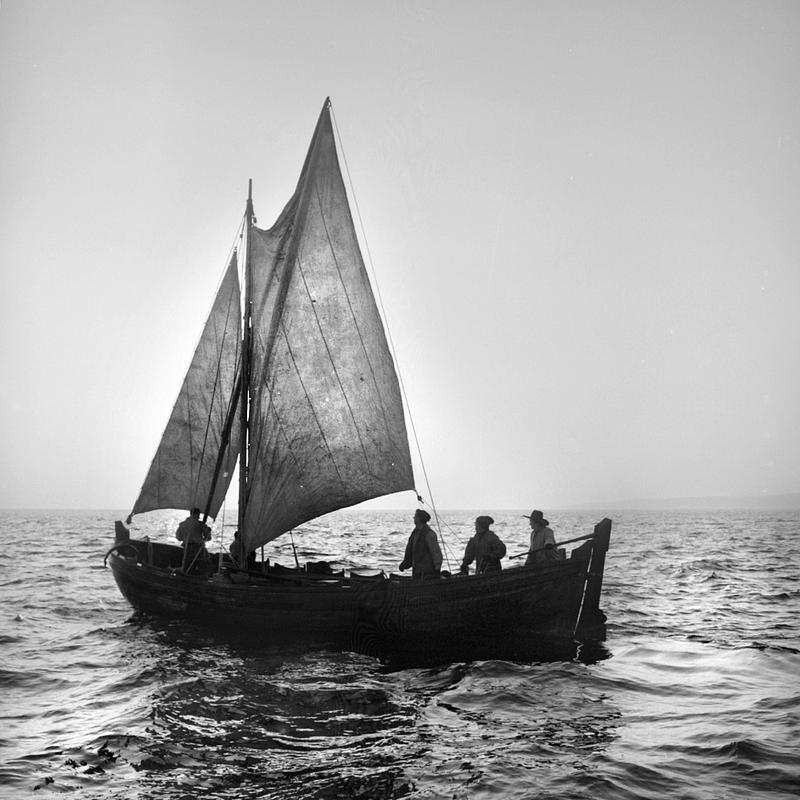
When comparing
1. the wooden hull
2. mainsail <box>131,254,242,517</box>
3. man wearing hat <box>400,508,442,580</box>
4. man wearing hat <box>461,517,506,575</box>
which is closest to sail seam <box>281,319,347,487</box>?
man wearing hat <box>400,508,442,580</box>

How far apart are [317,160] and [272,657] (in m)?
11.7

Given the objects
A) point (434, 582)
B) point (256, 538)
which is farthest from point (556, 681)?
point (256, 538)

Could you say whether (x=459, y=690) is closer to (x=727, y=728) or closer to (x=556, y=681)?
(x=556, y=681)

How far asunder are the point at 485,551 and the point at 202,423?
1065 centimetres

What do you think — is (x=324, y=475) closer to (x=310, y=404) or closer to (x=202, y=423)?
(x=310, y=404)

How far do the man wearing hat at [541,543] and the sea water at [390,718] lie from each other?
198cm

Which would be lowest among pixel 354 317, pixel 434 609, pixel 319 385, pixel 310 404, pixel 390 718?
pixel 390 718

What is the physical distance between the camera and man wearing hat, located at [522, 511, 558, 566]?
549 inches

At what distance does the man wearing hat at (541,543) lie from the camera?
13.9 metres

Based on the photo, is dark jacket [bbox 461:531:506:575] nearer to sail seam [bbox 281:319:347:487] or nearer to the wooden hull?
the wooden hull

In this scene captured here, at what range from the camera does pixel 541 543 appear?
14.4 metres

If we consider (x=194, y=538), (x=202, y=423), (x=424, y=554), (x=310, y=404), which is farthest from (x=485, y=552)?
(x=202, y=423)

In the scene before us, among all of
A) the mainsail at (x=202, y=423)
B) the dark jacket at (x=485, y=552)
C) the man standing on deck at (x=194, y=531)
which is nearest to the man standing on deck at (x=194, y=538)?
the man standing on deck at (x=194, y=531)

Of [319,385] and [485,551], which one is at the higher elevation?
[319,385]
